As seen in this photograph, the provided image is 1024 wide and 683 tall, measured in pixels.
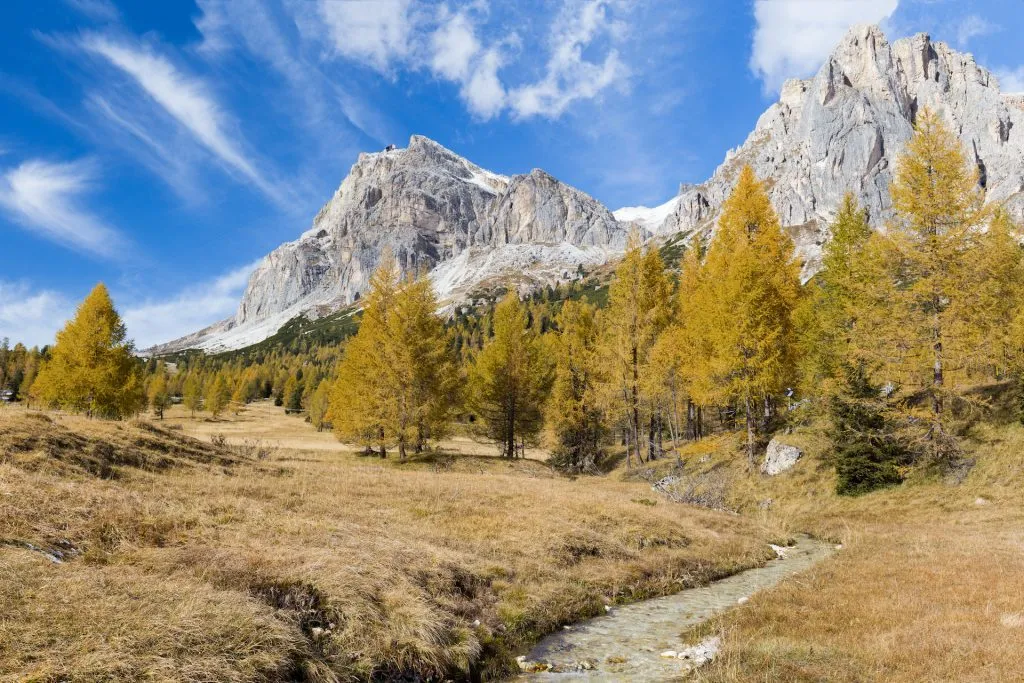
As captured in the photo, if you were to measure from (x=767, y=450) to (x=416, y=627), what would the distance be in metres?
25.6

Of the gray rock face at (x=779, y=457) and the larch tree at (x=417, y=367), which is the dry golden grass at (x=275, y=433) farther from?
the gray rock face at (x=779, y=457)

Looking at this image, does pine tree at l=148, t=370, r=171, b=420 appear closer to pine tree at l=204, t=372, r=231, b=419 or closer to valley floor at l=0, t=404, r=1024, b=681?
pine tree at l=204, t=372, r=231, b=419

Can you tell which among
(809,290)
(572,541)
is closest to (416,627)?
(572,541)

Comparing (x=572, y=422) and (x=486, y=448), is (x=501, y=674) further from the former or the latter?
(x=486, y=448)

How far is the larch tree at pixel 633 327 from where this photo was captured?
35062 mm

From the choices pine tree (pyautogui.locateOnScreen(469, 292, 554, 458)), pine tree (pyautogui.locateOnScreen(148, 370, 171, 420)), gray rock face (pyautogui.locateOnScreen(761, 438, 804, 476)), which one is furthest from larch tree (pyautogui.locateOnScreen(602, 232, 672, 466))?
pine tree (pyautogui.locateOnScreen(148, 370, 171, 420))

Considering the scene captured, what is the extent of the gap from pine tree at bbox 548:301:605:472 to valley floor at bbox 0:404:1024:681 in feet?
63.8

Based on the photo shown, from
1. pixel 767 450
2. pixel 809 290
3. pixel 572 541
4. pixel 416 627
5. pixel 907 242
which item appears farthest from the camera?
pixel 809 290

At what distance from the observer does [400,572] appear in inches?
412

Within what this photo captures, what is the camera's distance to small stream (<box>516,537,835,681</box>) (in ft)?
29.1

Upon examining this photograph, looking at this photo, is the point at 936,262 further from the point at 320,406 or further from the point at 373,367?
the point at 320,406

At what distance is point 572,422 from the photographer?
134ft

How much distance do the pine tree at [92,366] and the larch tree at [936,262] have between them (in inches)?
1759

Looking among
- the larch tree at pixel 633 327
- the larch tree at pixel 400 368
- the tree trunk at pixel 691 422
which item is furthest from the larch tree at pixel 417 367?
the tree trunk at pixel 691 422
